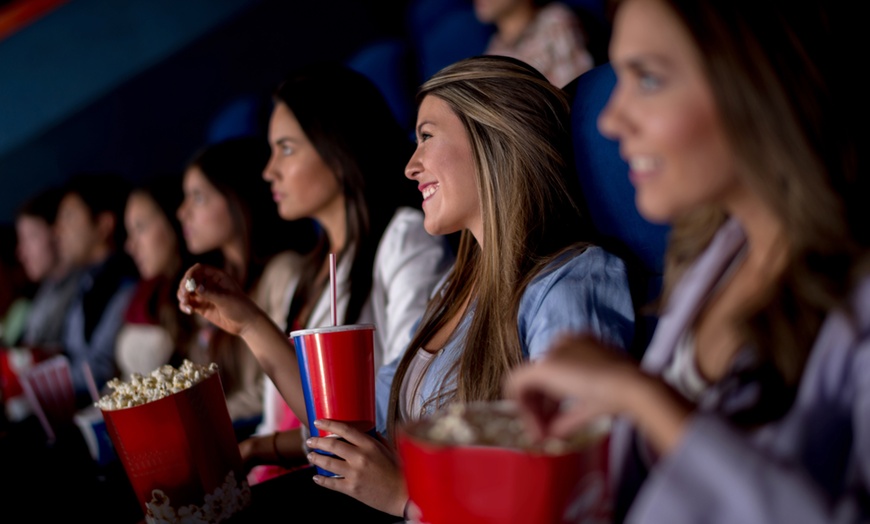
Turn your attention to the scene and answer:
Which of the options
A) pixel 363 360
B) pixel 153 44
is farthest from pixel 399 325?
pixel 153 44

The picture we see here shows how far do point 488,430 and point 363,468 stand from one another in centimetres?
38

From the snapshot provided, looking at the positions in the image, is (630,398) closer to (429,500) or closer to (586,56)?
(429,500)

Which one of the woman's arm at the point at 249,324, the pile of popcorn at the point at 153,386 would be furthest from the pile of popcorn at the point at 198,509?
the woman's arm at the point at 249,324

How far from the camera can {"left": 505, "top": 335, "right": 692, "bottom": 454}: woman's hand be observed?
0.56 m

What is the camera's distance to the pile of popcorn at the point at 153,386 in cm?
96

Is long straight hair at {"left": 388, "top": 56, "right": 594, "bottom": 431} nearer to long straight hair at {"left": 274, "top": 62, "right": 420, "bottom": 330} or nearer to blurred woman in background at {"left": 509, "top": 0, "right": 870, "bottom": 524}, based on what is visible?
blurred woman in background at {"left": 509, "top": 0, "right": 870, "bottom": 524}

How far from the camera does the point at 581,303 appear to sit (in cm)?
98

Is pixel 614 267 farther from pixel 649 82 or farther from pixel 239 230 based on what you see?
pixel 239 230

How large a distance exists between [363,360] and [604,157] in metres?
0.42

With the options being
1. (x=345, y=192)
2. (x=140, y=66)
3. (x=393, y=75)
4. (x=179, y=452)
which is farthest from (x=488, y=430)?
(x=140, y=66)

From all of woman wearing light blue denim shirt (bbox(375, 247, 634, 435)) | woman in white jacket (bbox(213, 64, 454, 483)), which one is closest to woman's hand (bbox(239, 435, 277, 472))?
woman in white jacket (bbox(213, 64, 454, 483))

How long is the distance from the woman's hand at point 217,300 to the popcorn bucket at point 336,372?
0.27 m

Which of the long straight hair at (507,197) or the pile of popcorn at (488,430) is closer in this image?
the pile of popcorn at (488,430)

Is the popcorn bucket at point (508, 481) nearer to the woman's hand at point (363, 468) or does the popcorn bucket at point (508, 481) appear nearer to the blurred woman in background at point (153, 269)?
the woman's hand at point (363, 468)
